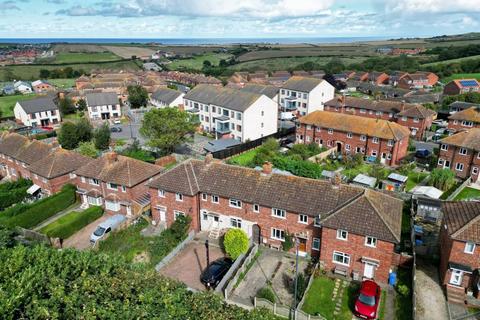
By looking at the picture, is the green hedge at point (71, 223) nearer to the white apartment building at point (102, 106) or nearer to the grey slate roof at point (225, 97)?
the grey slate roof at point (225, 97)

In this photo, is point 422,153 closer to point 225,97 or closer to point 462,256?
point 462,256

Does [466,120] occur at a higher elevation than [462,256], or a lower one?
higher

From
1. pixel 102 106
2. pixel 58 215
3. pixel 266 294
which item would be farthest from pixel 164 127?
pixel 102 106

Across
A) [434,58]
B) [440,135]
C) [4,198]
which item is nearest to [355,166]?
[440,135]

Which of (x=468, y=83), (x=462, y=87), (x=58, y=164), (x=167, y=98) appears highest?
(x=468, y=83)

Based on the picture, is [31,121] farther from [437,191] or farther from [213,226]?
[437,191]

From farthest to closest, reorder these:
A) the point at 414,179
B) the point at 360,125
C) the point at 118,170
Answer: the point at 360,125, the point at 414,179, the point at 118,170

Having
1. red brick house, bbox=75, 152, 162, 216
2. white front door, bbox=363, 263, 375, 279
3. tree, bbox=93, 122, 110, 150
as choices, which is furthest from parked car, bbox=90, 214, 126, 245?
tree, bbox=93, 122, 110, 150
